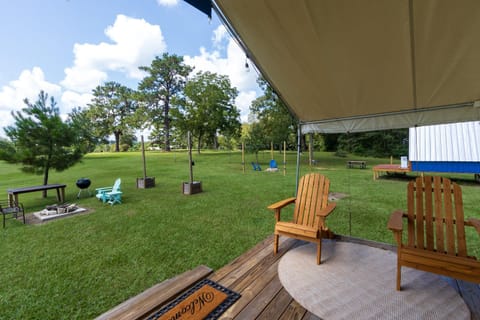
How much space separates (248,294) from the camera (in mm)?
1888

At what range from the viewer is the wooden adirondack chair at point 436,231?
1.76 m

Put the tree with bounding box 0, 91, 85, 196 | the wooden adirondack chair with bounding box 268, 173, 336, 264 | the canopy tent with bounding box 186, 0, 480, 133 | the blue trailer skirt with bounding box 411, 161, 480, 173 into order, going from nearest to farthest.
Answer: the canopy tent with bounding box 186, 0, 480, 133 → the wooden adirondack chair with bounding box 268, 173, 336, 264 → the tree with bounding box 0, 91, 85, 196 → the blue trailer skirt with bounding box 411, 161, 480, 173

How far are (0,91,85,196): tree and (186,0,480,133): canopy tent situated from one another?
707cm

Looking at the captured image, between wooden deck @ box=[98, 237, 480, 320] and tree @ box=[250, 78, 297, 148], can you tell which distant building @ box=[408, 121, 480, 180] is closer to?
wooden deck @ box=[98, 237, 480, 320]

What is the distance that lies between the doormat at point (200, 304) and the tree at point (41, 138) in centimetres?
706

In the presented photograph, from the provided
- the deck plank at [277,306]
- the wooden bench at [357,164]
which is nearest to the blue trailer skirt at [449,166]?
the wooden bench at [357,164]

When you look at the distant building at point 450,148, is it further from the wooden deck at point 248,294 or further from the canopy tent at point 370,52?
the wooden deck at point 248,294

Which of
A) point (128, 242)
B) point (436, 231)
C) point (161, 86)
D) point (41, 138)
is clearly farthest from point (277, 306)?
point (161, 86)

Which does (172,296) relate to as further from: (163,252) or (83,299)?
(163,252)

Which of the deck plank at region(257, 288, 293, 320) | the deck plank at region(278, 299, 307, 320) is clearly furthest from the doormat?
the deck plank at region(278, 299, 307, 320)

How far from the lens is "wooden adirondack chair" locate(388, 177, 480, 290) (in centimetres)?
176

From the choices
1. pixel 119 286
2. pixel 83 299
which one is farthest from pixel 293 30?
pixel 83 299

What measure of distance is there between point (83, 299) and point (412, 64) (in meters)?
4.09

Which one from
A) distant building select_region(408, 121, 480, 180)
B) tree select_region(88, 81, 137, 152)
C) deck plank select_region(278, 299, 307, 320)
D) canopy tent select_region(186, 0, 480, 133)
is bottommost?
deck plank select_region(278, 299, 307, 320)
